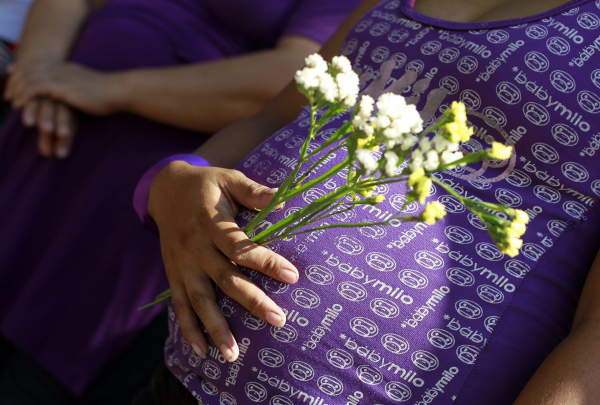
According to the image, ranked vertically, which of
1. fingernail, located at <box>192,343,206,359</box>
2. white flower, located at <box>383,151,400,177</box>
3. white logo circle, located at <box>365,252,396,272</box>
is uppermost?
white flower, located at <box>383,151,400,177</box>

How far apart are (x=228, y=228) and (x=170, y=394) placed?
35cm

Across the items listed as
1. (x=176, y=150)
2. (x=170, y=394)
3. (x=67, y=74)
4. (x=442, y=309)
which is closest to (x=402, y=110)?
(x=442, y=309)

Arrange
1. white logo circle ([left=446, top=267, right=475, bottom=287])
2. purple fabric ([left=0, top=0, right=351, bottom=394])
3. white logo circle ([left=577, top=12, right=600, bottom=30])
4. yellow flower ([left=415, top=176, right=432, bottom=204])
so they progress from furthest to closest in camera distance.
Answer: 1. purple fabric ([left=0, top=0, right=351, bottom=394])
2. white logo circle ([left=577, top=12, right=600, bottom=30])
3. white logo circle ([left=446, top=267, right=475, bottom=287])
4. yellow flower ([left=415, top=176, right=432, bottom=204])

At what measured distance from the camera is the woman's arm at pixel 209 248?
2.09 ft

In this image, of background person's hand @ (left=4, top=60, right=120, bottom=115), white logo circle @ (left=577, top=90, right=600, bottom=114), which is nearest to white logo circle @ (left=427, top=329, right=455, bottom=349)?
white logo circle @ (left=577, top=90, right=600, bottom=114)

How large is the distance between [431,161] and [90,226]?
0.99 m

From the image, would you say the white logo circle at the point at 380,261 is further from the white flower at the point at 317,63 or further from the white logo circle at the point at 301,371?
the white flower at the point at 317,63

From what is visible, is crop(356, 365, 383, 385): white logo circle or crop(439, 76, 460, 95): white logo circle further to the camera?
crop(439, 76, 460, 95): white logo circle

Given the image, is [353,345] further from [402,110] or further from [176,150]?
[176,150]

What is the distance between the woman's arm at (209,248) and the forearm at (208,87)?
1.48 feet

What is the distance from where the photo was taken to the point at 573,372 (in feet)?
1.82

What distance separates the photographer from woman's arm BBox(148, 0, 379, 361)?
637mm

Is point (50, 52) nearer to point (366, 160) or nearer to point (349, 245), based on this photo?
point (349, 245)

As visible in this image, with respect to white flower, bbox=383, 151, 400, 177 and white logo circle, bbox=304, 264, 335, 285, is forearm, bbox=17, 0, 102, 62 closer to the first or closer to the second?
white logo circle, bbox=304, 264, 335, 285
